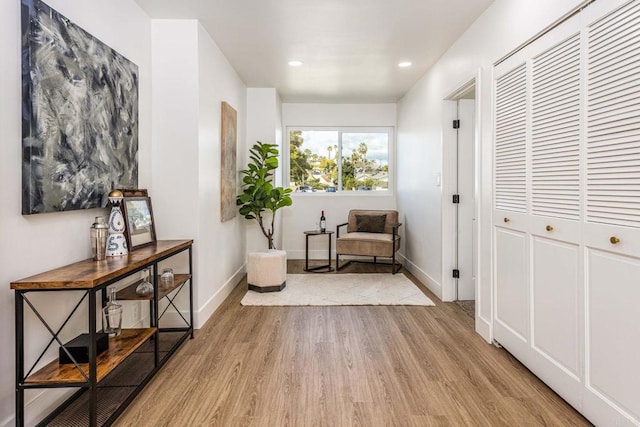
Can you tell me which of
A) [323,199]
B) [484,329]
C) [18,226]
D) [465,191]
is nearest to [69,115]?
[18,226]

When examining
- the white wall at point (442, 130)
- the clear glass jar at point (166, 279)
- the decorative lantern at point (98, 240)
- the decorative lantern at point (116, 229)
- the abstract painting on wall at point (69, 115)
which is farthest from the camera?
the clear glass jar at point (166, 279)

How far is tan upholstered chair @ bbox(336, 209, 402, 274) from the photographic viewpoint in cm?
522

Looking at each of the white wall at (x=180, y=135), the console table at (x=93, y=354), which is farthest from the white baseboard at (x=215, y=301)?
A: the console table at (x=93, y=354)

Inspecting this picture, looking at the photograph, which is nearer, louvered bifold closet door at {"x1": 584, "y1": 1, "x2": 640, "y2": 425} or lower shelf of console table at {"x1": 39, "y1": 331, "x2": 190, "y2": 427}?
louvered bifold closet door at {"x1": 584, "y1": 1, "x2": 640, "y2": 425}

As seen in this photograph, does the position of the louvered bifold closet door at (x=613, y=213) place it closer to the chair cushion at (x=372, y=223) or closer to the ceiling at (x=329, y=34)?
the ceiling at (x=329, y=34)

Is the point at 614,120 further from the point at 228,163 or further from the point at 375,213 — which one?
the point at 375,213

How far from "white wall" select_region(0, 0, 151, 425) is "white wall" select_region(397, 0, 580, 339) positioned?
2618 millimetres

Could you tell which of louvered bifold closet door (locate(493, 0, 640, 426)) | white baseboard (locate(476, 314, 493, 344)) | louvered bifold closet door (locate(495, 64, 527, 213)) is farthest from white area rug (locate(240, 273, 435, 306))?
louvered bifold closet door (locate(495, 64, 527, 213))

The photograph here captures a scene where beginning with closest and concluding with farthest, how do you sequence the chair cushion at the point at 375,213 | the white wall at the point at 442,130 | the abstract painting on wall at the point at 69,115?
the abstract painting on wall at the point at 69,115 → the white wall at the point at 442,130 → the chair cushion at the point at 375,213

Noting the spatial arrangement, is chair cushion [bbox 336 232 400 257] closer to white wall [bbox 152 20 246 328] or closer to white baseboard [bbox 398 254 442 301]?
white baseboard [bbox 398 254 442 301]

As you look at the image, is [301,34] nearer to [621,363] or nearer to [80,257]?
[80,257]

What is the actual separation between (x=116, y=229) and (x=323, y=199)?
14.2ft

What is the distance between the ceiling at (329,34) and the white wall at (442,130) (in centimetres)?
20

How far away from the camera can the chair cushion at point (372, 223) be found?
5730 millimetres
